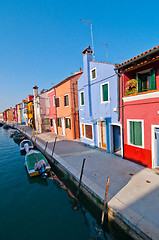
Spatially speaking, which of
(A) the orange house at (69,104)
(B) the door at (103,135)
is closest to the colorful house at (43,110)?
(A) the orange house at (69,104)

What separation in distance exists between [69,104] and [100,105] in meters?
6.63

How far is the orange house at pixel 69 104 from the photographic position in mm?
17125

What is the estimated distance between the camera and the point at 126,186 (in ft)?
21.3

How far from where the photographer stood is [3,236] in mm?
5426

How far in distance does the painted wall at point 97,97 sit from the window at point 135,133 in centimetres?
159

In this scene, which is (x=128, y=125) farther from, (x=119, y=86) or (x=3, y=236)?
(x=3, y=236)

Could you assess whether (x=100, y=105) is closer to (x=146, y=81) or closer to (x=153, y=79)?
(x=146, y=81)

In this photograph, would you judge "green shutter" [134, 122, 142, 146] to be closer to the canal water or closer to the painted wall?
the painted wall

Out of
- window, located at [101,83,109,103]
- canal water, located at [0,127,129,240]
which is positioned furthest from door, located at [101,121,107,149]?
canal water, located at [0,127,129,240]

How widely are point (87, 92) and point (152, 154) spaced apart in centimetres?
808

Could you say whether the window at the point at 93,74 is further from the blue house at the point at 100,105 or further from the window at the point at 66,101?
the window at the point at 66,101

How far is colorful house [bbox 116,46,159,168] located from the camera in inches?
298

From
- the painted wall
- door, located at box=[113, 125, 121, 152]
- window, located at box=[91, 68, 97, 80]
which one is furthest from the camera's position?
window, located at box=[91, 68, 97, 80]

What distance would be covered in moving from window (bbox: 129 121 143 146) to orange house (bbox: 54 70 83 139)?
9.27 meters
